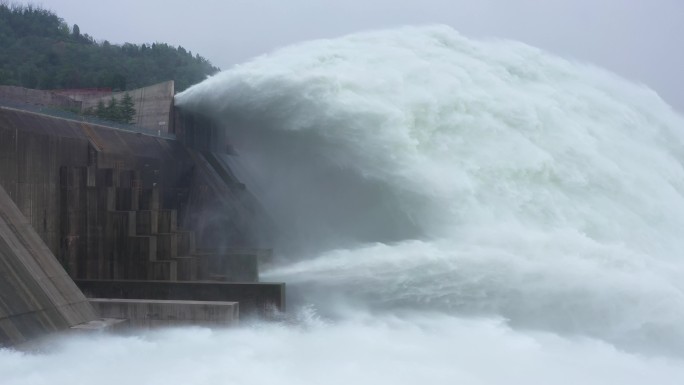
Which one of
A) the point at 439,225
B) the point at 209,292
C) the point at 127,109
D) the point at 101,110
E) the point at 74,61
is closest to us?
the point at 209,292

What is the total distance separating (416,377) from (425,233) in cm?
768

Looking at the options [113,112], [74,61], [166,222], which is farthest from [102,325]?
[74,61]

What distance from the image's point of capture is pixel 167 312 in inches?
542

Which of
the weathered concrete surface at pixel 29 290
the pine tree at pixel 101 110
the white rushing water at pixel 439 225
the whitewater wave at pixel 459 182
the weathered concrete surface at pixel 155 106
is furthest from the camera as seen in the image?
the pine tree at pixel 101 110

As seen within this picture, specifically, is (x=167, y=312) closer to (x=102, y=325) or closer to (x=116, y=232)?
(x=102, y=325)

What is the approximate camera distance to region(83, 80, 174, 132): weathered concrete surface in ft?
73.9

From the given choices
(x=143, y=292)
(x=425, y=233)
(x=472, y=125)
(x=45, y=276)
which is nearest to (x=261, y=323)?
(x=143, y=292)

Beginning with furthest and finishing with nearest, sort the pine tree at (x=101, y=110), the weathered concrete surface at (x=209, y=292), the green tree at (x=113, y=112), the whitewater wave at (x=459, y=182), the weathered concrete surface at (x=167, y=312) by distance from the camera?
the pine tree at (x=101, y=110) < the green tree at (x=113, y=112) < the whitewater wave at (x=459, y=182) < the weathered concrete surface at (x=209, y=292) < the weathered concrete surface at (x=167, y=312)

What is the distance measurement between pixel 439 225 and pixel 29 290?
392 inches

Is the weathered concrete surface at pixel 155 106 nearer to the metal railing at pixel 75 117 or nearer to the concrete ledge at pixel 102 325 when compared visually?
the metal railing at pixel 75 117

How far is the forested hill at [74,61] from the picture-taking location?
63.8m

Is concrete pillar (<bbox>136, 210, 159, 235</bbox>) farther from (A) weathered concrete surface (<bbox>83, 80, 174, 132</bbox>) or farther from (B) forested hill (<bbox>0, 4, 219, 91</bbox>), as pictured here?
(B) forested hill (<bbox>0, 4, 219, 91</bbox>)

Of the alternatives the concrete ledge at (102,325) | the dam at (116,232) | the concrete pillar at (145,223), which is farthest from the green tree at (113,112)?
the concrete ledge at (102,325)

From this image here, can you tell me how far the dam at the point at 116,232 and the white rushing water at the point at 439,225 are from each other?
0.66m
